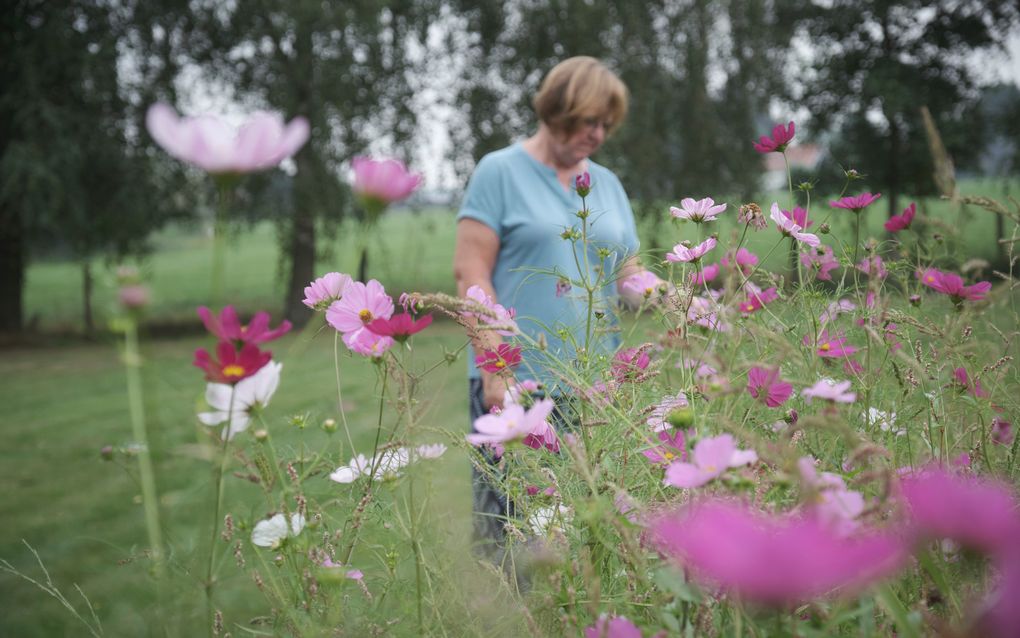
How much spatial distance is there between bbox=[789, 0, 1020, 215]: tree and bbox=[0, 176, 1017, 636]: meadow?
168 inches

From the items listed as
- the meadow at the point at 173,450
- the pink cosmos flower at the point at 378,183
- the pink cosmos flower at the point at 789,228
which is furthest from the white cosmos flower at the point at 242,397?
the pink cosmos flower at the point at 789,228

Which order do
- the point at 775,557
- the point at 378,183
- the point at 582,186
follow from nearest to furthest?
the point at 775,557, the point at 378,183, the point at 582,186

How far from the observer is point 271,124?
0.50 meters

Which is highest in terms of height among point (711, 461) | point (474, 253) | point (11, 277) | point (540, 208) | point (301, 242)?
point (711, 461)

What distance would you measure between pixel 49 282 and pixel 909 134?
68.4 ft

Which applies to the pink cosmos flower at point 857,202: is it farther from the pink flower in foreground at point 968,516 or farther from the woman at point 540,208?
the woman at point 540,208

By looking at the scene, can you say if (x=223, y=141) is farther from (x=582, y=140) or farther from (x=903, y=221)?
(x=582, y=140)

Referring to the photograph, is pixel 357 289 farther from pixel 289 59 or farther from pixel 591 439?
pixel 289 59

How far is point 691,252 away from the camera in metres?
0.80

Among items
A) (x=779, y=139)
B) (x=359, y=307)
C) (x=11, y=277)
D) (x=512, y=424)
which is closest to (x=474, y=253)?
(x=779, y=139)

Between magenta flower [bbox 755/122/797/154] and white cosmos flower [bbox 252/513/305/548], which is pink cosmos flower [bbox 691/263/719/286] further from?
white cosmos flower [bbox 252/513/305/548]

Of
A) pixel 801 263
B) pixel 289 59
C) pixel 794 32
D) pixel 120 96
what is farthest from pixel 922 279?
pixel 794 32

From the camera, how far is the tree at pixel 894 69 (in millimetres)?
11742

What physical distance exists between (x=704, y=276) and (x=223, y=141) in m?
0.54
